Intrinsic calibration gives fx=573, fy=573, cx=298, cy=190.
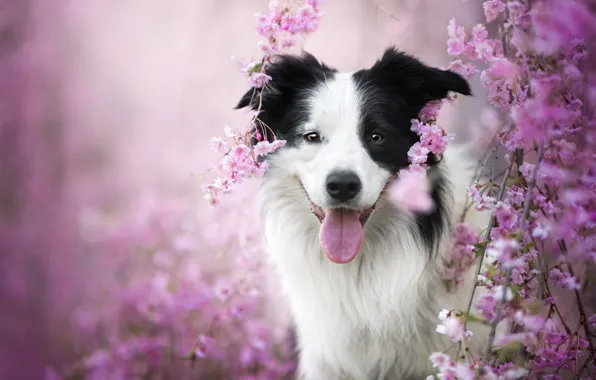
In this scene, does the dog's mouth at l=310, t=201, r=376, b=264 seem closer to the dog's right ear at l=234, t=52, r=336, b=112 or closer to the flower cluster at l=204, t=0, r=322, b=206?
the flower cluster at l=204, t=0, r=322, b=206

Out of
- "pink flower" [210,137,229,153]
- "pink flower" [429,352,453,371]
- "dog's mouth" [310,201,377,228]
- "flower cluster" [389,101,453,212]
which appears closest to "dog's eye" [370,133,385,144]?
"flower cluster" [389,101,453,212]

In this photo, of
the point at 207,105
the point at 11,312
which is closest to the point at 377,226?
the point at 11,312

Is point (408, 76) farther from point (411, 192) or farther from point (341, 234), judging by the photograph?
point (341, 234)

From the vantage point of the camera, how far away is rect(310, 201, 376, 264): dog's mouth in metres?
1.98

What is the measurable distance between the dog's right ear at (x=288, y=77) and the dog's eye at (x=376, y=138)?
336 millimetres

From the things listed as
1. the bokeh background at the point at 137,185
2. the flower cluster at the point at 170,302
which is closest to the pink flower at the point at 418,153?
the bokeh background at the point at 137,185

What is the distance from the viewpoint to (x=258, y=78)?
6.03 ft

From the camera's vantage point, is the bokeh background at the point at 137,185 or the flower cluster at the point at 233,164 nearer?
the flower cluster at the point at 233,164

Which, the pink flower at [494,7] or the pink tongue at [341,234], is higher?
the pink flower at [494,7]

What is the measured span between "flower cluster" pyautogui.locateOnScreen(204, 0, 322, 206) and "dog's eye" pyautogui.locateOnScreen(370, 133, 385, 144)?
0.35m

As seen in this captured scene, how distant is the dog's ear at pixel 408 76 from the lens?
205 cm

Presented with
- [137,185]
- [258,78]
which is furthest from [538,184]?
[137,185]

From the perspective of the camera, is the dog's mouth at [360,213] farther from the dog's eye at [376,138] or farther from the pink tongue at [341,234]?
the dog's eye at [376,138]

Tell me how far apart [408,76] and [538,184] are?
0.62 metres
